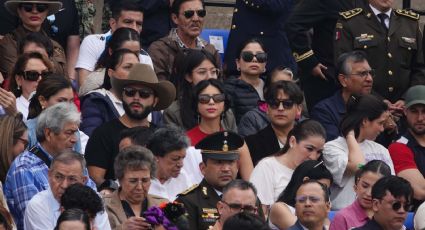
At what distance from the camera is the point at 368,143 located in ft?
50.2

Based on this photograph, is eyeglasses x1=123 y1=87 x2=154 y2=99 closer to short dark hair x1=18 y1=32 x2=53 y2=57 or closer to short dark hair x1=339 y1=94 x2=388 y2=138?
short dark hair x1=18 y1=32 x2=53 y2=57

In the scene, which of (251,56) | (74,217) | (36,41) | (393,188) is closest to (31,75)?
(36,41)

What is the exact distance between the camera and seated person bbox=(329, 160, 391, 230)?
13.6 m

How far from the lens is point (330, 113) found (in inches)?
633

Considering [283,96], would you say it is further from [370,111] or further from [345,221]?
[345,221]

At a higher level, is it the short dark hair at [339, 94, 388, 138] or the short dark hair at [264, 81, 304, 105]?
the short dark hair at [264, 81, 304, 105]

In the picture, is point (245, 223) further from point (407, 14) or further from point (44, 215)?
point (407, 14)

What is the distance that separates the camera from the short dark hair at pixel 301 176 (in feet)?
44.5

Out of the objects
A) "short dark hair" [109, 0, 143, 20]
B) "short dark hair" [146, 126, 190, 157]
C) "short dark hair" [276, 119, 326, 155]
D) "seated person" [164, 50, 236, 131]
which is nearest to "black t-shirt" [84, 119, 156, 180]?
"short dark hair" [146, 126, 190, 157]

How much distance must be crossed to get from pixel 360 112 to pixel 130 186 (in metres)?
3.32

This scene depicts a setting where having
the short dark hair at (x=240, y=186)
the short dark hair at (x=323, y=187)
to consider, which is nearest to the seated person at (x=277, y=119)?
the short dark hair at (x=323, y=187)

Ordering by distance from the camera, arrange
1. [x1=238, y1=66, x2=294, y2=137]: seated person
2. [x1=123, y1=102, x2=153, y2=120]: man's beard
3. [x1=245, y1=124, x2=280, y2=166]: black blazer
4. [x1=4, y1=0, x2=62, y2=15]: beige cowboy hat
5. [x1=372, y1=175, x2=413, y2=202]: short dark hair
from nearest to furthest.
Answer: [x1=372, y1=175, x2=413, y2=202]: short dark hair < [x1=123, y1=102, x2=153, y2=120]: man's beard < [x1=245, y1=124, x2=280, y2=166]: black blazer < [x1=238, y1=66, x2=294, y2=137]: seated person < [x1=4, y1=0, x2=62, y2=15]: beige cowboy hat

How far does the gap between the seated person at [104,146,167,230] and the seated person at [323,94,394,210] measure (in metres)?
2.45

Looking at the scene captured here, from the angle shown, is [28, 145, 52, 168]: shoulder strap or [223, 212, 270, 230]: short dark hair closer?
[223, 212, 270, 230]: short dark hair
